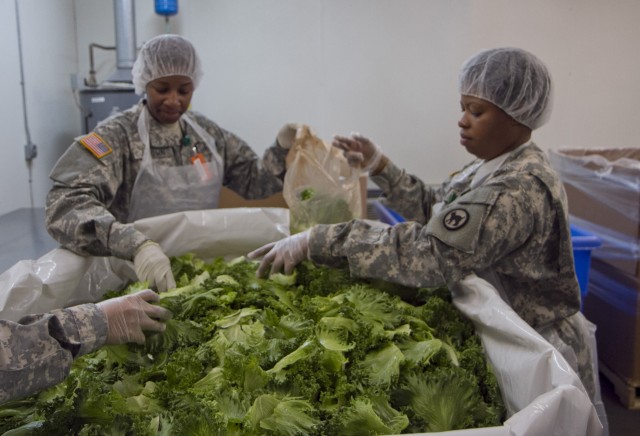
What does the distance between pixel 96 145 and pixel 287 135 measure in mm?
757

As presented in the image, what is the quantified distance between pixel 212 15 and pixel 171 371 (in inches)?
147

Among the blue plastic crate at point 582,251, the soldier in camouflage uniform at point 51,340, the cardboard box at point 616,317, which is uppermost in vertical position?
the soldier in camouflage uniform at point 51,340

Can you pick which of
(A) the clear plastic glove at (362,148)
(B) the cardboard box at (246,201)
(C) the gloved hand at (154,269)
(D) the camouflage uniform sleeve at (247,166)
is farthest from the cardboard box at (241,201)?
(C) the gloved hand at (154,269)

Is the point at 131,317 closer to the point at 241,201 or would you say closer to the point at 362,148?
the point at 362,148

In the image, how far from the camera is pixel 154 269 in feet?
5.68

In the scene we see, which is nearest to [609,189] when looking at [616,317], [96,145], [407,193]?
[616,317]

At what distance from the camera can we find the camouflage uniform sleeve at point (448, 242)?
1.46m

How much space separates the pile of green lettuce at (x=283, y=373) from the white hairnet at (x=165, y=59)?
942 mm

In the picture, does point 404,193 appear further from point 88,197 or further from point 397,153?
point 397,153

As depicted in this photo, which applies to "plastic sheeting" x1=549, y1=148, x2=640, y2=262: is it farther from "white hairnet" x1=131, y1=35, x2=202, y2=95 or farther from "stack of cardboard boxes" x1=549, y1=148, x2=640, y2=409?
"white hairnet" x1=131, y1=35, x2=202, y2=95

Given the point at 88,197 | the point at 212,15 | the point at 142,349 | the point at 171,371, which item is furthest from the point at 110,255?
the point at 212,15

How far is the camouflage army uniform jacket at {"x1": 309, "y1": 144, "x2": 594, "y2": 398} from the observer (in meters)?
1.46

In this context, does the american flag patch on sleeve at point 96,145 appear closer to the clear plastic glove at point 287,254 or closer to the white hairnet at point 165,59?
the white hairnet at point 165,59

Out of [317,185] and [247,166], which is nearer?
[317,185]
